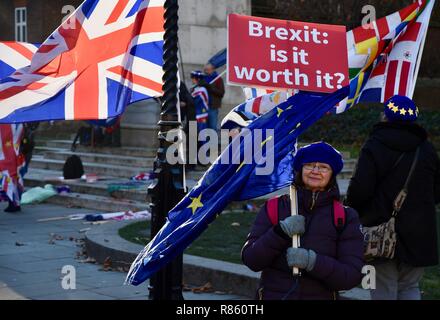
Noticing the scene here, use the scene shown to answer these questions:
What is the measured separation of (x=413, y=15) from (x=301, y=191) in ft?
13.5

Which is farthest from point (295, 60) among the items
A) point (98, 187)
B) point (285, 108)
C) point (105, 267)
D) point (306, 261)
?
point (98, 187)

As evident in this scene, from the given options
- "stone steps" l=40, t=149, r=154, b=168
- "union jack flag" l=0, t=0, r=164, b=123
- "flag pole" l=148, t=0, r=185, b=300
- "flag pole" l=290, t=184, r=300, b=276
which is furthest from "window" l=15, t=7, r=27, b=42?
"flag pole" l=290, t=184, r=300, b=276

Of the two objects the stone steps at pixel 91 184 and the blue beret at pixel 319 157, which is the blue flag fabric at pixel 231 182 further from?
the stone steps at pixel 91 184

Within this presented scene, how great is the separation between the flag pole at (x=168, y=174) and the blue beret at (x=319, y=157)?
1855mm

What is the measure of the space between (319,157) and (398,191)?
1.73m

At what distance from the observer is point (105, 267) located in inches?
382

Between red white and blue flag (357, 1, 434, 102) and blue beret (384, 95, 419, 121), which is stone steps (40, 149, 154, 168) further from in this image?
blue beret (384, 95, 419, 121)

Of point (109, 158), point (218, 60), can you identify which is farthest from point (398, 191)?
point (109, 158)

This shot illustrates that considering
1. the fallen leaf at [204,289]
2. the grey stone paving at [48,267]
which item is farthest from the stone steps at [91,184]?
the fallen leaf at [204,289]

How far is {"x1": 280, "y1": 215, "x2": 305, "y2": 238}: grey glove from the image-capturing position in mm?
4448

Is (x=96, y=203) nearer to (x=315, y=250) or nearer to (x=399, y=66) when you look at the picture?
(x=399, y=66)

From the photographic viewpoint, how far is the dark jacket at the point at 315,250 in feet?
14.7

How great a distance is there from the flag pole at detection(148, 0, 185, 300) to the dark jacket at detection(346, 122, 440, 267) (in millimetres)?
1197
